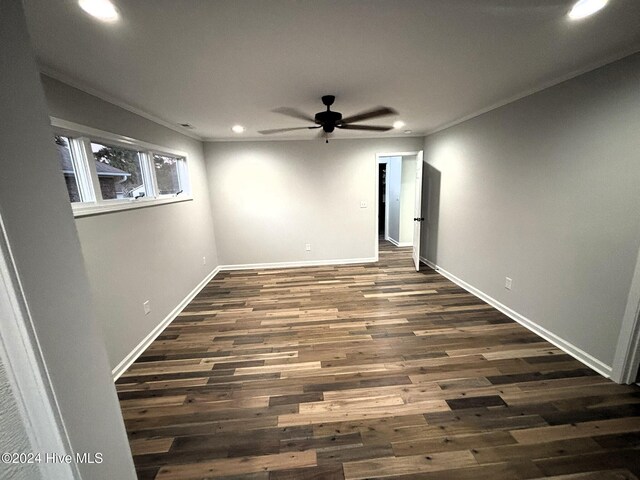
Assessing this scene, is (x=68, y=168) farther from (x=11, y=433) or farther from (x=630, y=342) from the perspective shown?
(x=630, y=342)

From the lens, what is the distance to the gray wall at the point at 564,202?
177 centimetres

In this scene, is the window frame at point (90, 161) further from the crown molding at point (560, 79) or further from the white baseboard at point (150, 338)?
the crown molding at point (560, 79)

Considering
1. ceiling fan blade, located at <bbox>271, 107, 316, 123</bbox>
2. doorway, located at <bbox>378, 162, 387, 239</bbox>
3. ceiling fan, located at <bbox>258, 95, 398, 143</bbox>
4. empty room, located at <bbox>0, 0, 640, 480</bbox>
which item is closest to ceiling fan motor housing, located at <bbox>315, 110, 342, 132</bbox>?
ceiling fan, located at <bbox>258, 95, 398, 143</bbox>

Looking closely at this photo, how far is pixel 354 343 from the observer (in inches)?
95.2

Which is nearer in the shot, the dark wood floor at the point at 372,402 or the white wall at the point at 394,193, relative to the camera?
the dark wood floor at the point at 372,402

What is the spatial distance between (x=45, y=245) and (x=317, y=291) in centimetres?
322

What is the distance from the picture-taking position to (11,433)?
1.67 feet

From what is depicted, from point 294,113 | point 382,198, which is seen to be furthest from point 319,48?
point 382,198

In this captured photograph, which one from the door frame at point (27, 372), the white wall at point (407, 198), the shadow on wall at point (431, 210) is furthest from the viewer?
the white wall at point (407, 198)

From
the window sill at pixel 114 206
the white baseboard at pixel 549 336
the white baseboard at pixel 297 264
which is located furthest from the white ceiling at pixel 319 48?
the white baseboard at pixel 297 264

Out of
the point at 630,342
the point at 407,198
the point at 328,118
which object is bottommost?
the point at 630,342

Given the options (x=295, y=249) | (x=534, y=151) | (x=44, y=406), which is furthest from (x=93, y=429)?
(x=295, y=249)

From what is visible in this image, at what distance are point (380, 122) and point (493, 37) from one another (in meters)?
1.99

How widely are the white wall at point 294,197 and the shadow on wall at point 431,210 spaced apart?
68 cm
